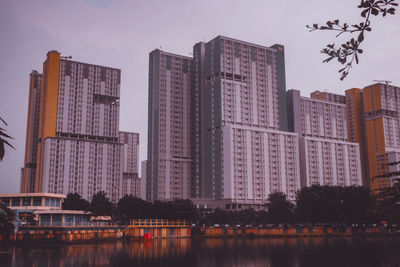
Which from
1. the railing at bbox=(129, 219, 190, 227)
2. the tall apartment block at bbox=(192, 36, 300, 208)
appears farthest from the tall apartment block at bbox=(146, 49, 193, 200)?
the railing at bbox=(129, 219, 190, 227)

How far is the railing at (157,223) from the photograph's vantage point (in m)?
114

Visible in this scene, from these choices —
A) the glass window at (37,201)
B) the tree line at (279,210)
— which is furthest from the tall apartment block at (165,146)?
the glass window at (37,201)

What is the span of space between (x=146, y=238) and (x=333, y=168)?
122466 millimetres

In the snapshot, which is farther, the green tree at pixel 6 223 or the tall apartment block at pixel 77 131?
the tall apartment block at pixel 77 131

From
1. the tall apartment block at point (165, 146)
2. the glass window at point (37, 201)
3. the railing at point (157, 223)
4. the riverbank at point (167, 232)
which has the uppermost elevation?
the tall apartment block at point (165, 146)

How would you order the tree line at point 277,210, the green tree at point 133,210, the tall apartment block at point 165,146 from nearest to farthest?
the green tree at point 133,210
the tree line at point 277,210
the tall apartment block at point 165,146

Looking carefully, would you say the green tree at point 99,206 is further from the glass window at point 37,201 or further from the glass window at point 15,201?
the glass window at point 15,201

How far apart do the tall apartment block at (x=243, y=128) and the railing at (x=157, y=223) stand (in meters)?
36.1

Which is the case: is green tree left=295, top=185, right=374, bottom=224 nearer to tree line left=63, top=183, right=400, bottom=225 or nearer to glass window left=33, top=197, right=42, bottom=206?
tree line left=63, top=183, right=400, bottom=225

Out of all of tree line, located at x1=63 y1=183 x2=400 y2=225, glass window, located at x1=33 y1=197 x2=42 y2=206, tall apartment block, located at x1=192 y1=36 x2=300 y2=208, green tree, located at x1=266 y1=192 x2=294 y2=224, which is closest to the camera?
glass window, located at x1=33 y1=197 x2=42 y2=206

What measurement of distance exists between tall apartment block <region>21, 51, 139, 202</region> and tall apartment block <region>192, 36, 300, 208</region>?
3942 cm

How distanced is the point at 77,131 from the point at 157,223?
7739cm

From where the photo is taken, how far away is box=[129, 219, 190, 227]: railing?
113625 mm

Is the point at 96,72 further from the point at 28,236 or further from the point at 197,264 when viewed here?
the point at 197,264
